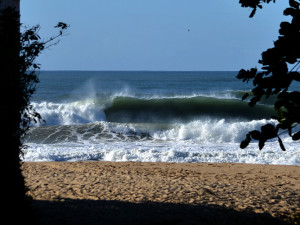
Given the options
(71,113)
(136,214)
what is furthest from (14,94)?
(71,113)

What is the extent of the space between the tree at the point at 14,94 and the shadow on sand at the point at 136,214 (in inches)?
29.3

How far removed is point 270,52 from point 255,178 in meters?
6.66

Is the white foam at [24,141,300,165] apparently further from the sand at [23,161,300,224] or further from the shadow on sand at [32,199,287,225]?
the shadow on sand at [32,199,287,225]

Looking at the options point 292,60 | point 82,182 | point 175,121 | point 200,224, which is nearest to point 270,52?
point 292,60

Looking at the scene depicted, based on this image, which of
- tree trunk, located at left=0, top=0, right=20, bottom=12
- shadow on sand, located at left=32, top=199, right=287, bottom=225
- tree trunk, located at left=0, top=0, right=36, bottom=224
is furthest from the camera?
shadow on sand, located at left=32, top=199, right=287, bottom=225

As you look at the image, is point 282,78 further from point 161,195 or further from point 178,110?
point 178,110

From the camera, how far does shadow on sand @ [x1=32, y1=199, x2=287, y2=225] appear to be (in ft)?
18.1

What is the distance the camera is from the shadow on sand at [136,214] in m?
5.52

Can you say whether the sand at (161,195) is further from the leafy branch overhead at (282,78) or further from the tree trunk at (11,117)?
the leafy branch overhead at (282,78)

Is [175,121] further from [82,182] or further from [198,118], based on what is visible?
[82,182]

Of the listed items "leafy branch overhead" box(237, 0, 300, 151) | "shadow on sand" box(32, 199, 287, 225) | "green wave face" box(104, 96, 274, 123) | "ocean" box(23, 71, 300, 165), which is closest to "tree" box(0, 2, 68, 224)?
"shadow on sand" box(32, 199, 287, 225)

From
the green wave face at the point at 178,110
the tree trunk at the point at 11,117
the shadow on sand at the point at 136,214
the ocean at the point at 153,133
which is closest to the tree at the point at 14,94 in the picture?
the tree trunk at the point at 11,117

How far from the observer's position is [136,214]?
19.0ft

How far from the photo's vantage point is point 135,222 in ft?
18.1
